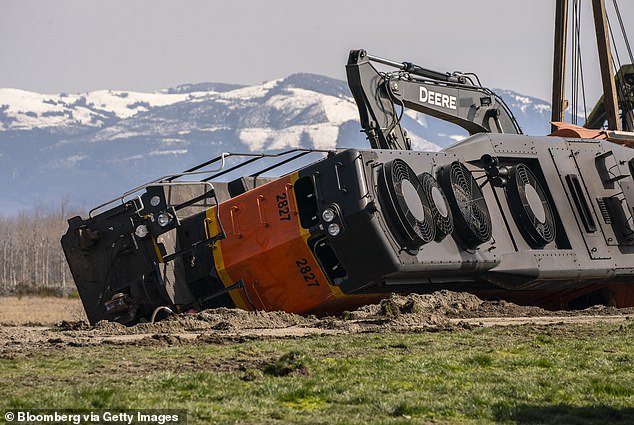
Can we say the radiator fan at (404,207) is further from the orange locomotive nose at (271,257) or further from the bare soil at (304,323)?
the orange locomotive nose at (271,257)

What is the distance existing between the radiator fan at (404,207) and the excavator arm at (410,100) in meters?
3.32

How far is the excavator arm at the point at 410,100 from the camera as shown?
2109 centimetres

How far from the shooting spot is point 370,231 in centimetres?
1705

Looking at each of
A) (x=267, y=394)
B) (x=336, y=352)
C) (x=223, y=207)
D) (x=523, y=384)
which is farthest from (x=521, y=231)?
(x=267, y=394)

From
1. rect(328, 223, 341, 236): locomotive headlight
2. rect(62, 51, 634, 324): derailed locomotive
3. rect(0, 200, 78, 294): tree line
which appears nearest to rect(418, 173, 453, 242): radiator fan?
rect(62, 51, 634, 324): derailed locomotive

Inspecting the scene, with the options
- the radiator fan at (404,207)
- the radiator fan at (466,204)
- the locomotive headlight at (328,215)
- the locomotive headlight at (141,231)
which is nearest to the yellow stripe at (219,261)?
the locomotive headlight at (141,231)

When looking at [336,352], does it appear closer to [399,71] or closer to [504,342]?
[504,342]

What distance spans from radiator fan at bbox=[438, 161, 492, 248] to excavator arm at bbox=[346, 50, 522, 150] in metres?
2.46

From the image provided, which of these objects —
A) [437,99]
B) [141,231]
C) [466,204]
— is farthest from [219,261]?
[437,99]

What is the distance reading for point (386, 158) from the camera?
58.9 ft

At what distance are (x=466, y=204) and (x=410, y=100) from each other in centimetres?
402

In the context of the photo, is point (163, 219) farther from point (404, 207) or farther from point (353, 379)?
point (353, 379)

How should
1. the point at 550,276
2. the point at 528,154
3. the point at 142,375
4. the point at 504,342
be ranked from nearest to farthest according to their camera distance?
the point at 142,375 < the point at 504,342 < the point at 550,276 < the point at 528,154

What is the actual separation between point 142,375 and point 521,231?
9.45m
